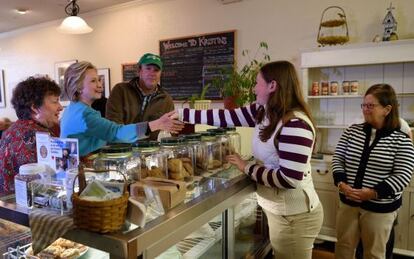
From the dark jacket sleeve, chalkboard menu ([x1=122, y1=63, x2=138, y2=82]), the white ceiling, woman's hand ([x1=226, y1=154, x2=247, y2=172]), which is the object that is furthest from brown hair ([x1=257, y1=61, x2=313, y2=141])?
the white ceiling

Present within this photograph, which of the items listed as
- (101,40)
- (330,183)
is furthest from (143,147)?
(101,40)

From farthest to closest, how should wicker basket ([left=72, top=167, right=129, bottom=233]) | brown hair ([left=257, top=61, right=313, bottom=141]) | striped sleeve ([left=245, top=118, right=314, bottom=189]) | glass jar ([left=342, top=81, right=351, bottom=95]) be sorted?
glass jar ([left=342, top=81, right=351, bottom=95])
brown hair ([left=257, top=61, right=313, bottom=141])
striped sleeve ([left=245, top=118, right=314, bottom=189])
wicker basket ([left=72, top=167, right=129, bottom=233])

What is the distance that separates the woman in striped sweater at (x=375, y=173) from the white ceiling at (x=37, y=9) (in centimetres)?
361

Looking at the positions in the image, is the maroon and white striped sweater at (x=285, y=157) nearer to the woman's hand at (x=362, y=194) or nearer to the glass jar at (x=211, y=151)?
the glass jar at (x=211, y=151)

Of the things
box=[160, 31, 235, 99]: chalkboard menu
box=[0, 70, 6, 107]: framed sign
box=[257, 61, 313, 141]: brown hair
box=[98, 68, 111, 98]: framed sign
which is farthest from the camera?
box=[0, 70, 6, 107]: framed sign

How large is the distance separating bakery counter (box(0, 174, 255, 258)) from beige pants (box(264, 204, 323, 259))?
218 mm

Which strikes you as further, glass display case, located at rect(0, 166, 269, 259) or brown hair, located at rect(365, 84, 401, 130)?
brown hair, located at rect(365, 84, 401, 130)

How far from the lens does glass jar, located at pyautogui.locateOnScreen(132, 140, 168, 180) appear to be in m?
1.20

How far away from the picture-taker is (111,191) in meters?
0.86

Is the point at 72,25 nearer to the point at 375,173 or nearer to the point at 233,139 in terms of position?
the point at 233,139

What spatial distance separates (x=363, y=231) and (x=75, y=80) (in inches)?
78.7

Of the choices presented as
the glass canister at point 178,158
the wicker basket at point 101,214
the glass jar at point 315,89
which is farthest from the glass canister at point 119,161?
the glass jar at point 315,89

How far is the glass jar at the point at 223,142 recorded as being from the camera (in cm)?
164

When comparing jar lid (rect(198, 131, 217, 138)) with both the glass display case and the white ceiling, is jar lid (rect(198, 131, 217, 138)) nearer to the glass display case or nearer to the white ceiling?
the glass display case
